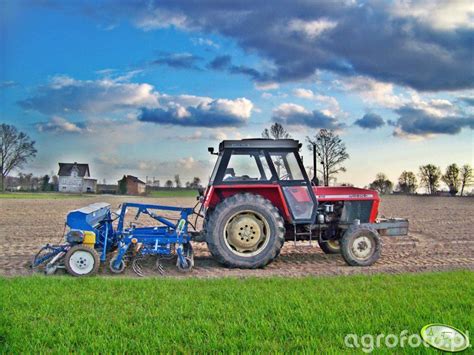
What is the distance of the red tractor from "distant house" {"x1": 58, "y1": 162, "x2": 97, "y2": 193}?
2213 inches

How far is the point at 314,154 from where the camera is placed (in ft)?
32.7

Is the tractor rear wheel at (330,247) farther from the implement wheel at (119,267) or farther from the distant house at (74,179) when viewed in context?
the distant house at (74,179)

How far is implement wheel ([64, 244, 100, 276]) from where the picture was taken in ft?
29.4

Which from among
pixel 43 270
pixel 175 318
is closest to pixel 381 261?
pixel 175 318

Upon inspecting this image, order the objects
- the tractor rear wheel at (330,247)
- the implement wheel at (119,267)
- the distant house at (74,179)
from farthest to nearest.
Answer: the distant house at (74,179), the tractor rear wheel at (330,247), the implement wheel at (119,267)

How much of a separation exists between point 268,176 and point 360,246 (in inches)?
95.0

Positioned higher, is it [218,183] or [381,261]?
[218,183]

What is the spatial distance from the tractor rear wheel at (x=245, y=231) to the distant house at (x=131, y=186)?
152 ft

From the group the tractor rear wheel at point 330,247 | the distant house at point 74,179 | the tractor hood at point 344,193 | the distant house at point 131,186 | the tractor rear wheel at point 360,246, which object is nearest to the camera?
the tractor rear wheel at point 360,246

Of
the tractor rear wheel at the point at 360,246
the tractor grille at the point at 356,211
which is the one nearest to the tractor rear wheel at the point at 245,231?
the tractor rear wheel at the point at 360,246

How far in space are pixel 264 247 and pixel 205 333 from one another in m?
4.54

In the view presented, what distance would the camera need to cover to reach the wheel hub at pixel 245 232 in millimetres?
9594

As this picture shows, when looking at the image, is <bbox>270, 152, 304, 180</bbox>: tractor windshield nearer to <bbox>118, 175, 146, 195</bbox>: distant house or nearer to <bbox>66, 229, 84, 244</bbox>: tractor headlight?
<bbox>66, 229, 84, 244</bbox>: tractor headlight

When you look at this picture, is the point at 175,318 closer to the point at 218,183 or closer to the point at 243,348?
the point at 243,348
